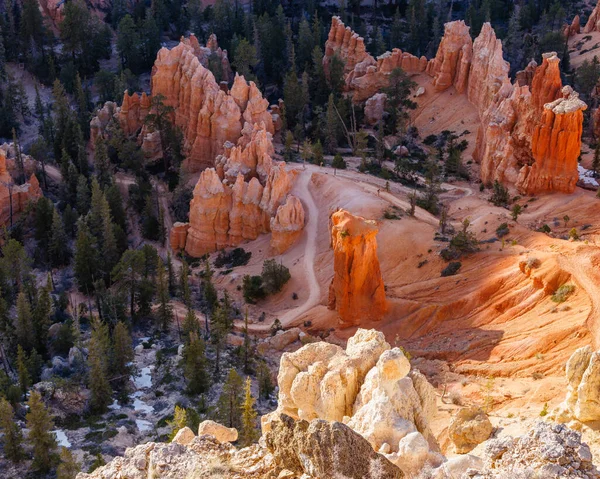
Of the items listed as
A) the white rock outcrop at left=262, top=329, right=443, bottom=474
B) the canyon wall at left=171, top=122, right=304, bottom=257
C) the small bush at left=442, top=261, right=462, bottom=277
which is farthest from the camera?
the canyon wall at left=171, top=122, right=304, bottom=257

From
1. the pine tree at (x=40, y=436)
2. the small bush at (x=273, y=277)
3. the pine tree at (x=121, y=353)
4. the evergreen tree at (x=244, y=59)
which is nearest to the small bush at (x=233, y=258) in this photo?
the small bush at (x=273, y=277)

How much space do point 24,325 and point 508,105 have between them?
141ft

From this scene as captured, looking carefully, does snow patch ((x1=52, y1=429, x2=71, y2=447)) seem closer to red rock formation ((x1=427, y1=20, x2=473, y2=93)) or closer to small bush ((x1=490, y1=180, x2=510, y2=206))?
small bush ((x1=490, y1=180, x2=510, y2=206))

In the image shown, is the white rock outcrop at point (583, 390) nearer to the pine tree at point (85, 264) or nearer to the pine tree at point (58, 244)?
the pine tree at point (85, 264)

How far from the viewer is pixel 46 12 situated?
10562cm

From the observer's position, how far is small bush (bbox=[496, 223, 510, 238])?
5303 centimetres

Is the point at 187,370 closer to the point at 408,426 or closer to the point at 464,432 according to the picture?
the point at 464,432

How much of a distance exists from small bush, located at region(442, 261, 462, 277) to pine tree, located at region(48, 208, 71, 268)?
32.0 meters

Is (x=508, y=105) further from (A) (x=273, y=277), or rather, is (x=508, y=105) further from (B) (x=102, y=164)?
(B) (x=102, y=164)

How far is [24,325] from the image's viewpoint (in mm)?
49438

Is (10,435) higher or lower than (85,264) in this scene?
higher

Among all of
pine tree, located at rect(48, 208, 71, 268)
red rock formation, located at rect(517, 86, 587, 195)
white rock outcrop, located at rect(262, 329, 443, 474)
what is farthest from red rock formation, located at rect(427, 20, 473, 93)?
white rock outcrop, located at rect(262, 329, 443, 474)

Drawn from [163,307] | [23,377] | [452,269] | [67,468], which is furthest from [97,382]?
[452,269]

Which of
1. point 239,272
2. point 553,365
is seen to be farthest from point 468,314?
point 239,272
